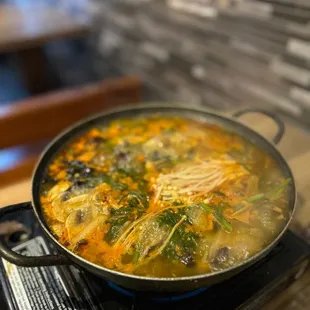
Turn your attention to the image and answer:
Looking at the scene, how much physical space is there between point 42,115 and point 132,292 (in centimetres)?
143

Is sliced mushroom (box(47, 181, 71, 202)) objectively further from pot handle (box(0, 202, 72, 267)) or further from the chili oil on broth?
pot handle (box(0, 202, 72, 267))

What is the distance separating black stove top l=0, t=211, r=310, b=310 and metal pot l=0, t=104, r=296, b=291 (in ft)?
0.47

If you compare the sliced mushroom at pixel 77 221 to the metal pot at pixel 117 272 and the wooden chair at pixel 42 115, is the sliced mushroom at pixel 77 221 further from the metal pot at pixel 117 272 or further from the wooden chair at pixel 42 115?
the wooden chair at pixel 42 115

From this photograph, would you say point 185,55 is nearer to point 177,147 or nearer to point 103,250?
point 177,147

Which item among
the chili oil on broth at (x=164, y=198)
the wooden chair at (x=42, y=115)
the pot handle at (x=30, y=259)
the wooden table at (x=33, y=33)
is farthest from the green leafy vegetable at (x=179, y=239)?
the wooden table at (x=33, y=33)

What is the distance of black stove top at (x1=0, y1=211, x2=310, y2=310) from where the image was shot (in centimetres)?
96

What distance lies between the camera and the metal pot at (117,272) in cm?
80

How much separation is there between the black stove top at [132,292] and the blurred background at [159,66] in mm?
76

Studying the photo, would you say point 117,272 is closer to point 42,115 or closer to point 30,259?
point 30,259

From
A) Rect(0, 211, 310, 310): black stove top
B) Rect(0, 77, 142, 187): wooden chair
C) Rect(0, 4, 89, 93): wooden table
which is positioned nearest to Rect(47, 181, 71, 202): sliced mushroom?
Rect(0, 211, 310, 310): black stove top

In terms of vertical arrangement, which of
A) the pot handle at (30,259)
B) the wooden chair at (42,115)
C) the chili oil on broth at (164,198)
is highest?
the chili oil on broth at (164,198)

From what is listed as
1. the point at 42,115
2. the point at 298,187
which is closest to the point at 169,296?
the point at 298,187

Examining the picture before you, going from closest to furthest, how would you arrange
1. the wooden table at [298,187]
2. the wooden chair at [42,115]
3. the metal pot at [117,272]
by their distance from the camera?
the metal pot at [117,272], the wooden table at [298,187], the wooden chair at [42,115]

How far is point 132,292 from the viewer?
987mm
